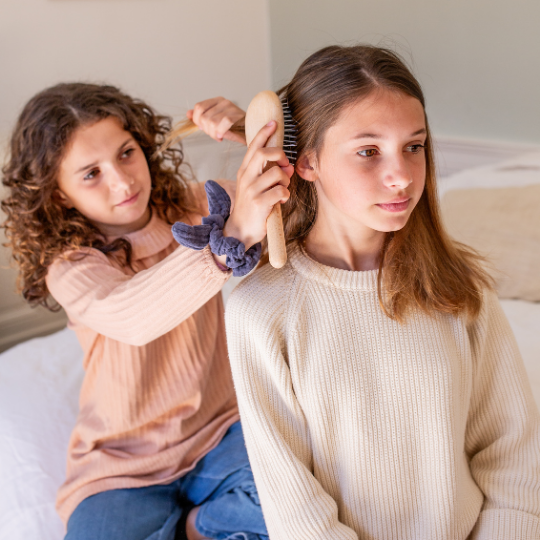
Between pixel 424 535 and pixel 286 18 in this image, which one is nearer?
pixel 424 535

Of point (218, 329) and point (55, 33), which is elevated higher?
point (55, 33)

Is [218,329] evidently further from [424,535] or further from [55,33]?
[55,33]

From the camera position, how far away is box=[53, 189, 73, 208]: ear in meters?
1.03

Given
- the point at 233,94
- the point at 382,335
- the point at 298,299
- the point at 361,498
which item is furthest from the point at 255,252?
the point at 233,94

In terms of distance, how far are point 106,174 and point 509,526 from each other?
814mm

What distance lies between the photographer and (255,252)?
0.69 metres

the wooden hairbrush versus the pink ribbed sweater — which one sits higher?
the wooden hairbrush

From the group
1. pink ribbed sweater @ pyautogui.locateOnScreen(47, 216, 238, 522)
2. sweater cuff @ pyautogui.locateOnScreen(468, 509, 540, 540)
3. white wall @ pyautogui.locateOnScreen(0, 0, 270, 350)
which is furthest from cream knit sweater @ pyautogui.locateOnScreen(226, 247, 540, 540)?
white wall @ pyautogui.locateOnScreen(0, 0, 270, 350)

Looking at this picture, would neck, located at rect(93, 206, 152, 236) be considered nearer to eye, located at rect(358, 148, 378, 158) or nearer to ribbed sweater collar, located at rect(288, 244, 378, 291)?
ribbed sweater collar, located at rect(288, 244, 378, 291)

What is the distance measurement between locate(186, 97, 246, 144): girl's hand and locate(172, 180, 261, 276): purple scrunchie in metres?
0.14

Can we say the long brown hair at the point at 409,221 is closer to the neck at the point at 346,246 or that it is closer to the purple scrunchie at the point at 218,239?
the neck at the point at 346,246

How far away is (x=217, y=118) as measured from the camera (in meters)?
0.83

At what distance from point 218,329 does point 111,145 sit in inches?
15.8

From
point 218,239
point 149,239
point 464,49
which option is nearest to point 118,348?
point 149,239
